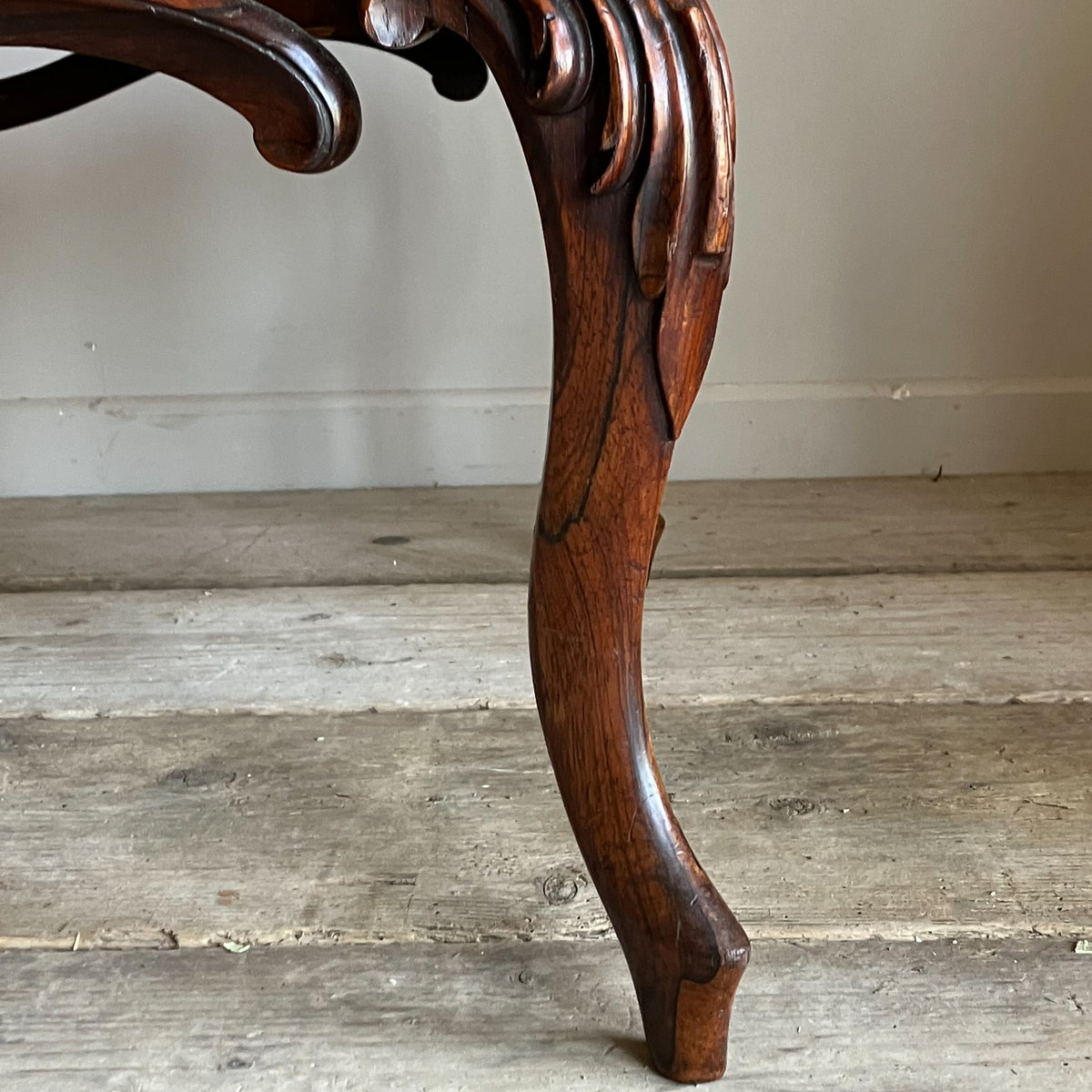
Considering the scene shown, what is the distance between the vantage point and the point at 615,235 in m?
0.40

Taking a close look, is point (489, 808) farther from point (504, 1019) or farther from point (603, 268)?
point (603, 268)

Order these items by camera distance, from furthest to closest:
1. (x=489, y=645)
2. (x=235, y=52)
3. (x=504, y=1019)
Answer: (x=489, y=645)
(x=504, y=1019)
(x=235, y=52)

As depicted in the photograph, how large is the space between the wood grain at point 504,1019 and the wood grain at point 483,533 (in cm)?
49

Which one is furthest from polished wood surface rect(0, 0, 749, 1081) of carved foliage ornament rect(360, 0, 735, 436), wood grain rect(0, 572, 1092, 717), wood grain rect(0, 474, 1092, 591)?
wood grain rect(0, 474, 1092, 591)

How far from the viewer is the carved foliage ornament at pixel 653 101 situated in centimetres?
37

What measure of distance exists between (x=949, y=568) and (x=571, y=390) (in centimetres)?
70

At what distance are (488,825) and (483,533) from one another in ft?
1.60

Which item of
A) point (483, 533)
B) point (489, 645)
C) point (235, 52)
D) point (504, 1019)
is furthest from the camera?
point (483, 533)

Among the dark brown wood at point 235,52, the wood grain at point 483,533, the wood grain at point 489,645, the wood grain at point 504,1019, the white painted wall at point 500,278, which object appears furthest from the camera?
the white painted wall at point 500,278

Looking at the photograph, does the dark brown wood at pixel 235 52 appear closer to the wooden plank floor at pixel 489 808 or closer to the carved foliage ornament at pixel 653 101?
the carved foliage ornament at pixel 653 101

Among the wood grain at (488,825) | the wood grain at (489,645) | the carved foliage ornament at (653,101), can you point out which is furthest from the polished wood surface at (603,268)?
the wood grain at (489,645)

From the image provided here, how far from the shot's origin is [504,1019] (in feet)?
1.69

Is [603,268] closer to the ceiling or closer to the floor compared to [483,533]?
closer to the ceiling

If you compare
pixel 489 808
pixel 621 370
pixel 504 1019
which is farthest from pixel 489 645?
pixel 621 370
